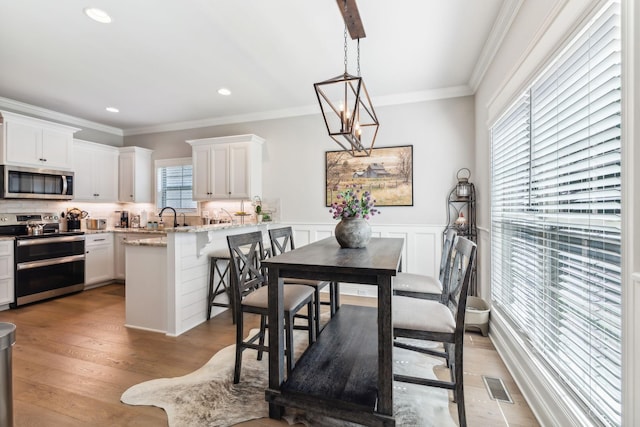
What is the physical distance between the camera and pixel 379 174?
163 inches

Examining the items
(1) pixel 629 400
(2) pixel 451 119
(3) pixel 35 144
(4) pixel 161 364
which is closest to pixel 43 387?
(4) pixel 161 364

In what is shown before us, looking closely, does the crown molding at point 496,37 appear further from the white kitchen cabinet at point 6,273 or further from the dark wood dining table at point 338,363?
the white kitchen cabinet at point 6,273

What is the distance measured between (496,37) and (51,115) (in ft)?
20.2

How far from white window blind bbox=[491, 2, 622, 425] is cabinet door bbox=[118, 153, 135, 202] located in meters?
5.78

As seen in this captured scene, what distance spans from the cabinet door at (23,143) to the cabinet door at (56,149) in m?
0.06

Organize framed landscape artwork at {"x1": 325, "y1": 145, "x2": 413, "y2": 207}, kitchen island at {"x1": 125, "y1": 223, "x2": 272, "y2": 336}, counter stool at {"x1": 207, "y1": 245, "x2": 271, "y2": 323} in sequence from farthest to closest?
framed landscape artwork at {"x1": 325, "y1": 145, "x2": 413, "y2": 207}
counter stool at {"x1": 207, "y1": 245, "x2": 271, "y2": 323}
kitchen island at {"x1": 125, "y1": 223, "x2": 272, "y2": 336}

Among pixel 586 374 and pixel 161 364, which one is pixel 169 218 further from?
pixel 586 374

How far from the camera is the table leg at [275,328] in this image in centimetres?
168

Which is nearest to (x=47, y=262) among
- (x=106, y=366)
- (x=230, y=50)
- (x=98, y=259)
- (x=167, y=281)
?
(x=98, y=259)

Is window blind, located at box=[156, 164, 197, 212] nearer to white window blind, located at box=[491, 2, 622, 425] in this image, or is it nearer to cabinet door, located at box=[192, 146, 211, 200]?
cabinet door, located at box=[192, 146, 211, 200]

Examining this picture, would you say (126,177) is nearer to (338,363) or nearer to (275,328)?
(275,328)

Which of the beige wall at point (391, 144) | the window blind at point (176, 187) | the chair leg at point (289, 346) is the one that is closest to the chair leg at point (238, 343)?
the chair leg at point (289, 346)

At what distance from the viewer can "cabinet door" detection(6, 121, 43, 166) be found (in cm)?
383

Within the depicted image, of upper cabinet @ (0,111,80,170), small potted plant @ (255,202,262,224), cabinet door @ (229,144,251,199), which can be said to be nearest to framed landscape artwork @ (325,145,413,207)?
small potted plant @ (255,202,262,224)
